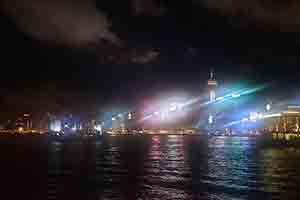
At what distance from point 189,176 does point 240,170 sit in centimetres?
788

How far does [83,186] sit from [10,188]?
4988 mm

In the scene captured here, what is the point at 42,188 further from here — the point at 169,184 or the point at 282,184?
the point at 282,184

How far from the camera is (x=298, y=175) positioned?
37.3 m

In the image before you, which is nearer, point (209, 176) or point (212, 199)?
point (212, 199)

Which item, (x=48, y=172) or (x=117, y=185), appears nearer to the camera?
(x=117, y=185)

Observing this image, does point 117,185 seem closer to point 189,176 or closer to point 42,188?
point 42,188

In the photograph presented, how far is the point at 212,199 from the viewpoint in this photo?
24781 mm

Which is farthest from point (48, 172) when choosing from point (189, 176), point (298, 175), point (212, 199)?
point (298, 175)

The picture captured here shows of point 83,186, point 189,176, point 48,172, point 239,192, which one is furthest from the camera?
point 48,172

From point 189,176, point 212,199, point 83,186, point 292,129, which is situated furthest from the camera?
point 292,129

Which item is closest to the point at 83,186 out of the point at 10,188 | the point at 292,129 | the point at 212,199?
the point at 10,188

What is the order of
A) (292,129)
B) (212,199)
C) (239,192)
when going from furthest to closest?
(292,129), (239,192), (212,199)

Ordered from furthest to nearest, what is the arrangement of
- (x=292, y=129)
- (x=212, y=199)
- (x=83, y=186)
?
(x=292, y=129) → (x=83, y=186) → (x=212, y=199)

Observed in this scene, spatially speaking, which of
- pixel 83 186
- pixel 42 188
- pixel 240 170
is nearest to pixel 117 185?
pixel 83 186
